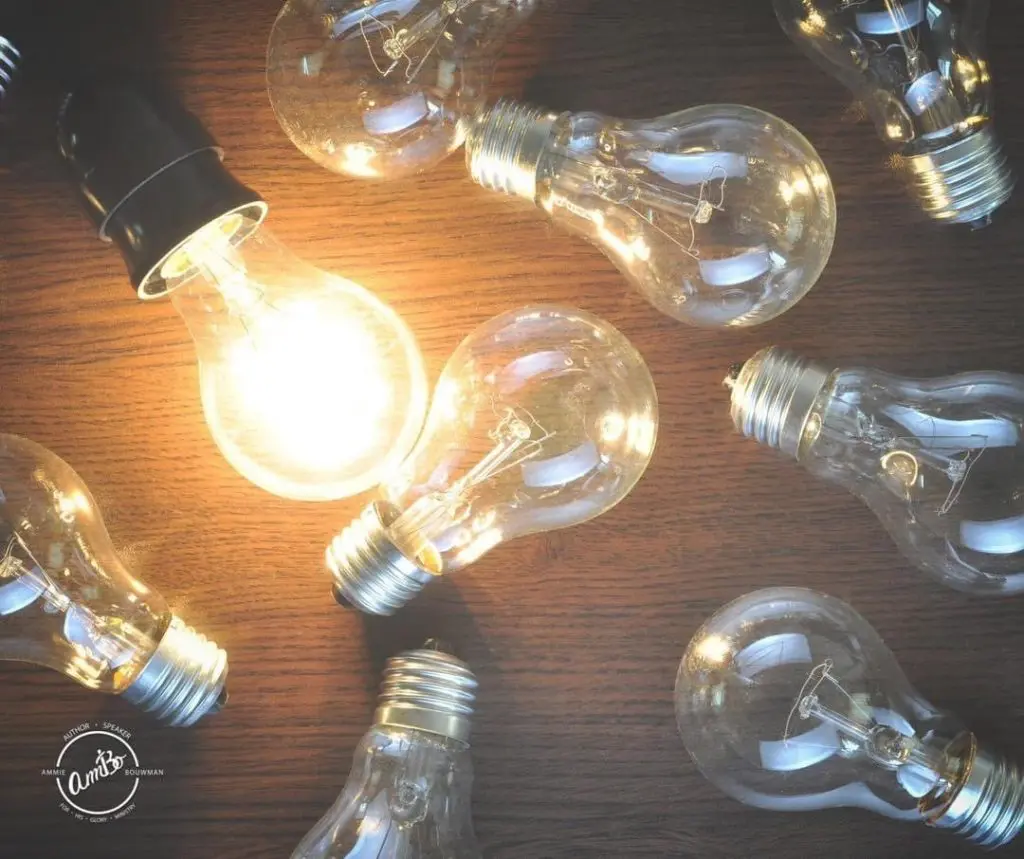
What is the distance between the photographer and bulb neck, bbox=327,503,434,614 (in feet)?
2.65

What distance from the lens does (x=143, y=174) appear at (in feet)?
2.38

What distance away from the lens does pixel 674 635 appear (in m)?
0.90

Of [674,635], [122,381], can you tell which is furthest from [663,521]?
[122,381]

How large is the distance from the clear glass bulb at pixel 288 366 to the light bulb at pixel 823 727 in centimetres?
31

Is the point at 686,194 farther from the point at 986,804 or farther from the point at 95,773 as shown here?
the point at 95,773

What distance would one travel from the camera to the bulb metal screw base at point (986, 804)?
0.81 metres

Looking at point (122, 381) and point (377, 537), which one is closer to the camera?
point (377, 537)

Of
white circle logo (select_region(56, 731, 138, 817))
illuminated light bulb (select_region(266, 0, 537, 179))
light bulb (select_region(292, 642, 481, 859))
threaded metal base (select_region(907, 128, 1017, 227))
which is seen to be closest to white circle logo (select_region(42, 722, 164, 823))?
white circle logo (select_region(56, 731, 138, 817))

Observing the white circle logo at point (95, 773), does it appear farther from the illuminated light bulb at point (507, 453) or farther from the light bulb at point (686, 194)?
the light bulb at point (686, 194)

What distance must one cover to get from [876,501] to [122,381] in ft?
2.17

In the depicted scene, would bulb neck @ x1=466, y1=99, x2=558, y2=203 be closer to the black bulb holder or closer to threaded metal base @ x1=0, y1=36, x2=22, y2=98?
the black bulb holder

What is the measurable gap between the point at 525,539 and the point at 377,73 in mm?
404

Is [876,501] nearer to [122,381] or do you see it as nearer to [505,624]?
[505,624]

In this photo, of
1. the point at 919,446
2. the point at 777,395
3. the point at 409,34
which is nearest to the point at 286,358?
the point at 409,34
